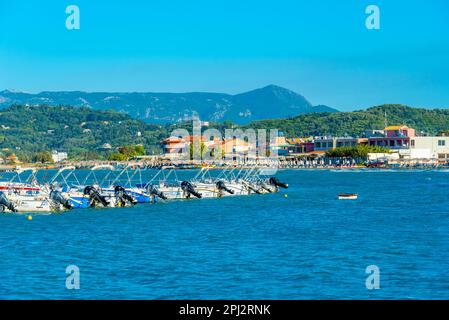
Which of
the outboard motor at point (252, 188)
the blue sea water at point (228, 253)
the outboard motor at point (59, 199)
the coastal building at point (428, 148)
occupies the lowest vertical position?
the blue sea water at point (228, 253)

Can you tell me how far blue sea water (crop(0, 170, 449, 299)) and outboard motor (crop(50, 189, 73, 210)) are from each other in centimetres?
146

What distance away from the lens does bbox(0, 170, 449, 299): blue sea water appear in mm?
23266

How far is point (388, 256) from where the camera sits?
29.3 meters

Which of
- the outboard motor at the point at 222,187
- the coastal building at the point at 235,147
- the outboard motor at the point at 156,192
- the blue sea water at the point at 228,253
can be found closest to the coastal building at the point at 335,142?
the coastal building at the point at 235,147

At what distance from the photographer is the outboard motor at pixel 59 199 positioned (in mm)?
50219

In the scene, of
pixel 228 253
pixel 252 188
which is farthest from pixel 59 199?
pixel 252 188

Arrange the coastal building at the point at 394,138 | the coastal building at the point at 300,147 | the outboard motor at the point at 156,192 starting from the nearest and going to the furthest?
the outboard motor at the point at 156,192
the coastal building at the point at 394,138
the coastal building at the point at 300,147

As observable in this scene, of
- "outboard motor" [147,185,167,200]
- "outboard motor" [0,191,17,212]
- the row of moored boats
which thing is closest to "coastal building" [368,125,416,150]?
the row of moored boats

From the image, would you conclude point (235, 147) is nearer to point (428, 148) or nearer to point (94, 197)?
point (428, 148)

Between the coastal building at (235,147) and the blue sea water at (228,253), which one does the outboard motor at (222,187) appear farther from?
the coastal building at (235,147)

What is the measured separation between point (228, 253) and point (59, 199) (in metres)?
22.9

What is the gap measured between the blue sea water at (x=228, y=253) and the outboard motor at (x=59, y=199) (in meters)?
1.46

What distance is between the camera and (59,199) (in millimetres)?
50438
